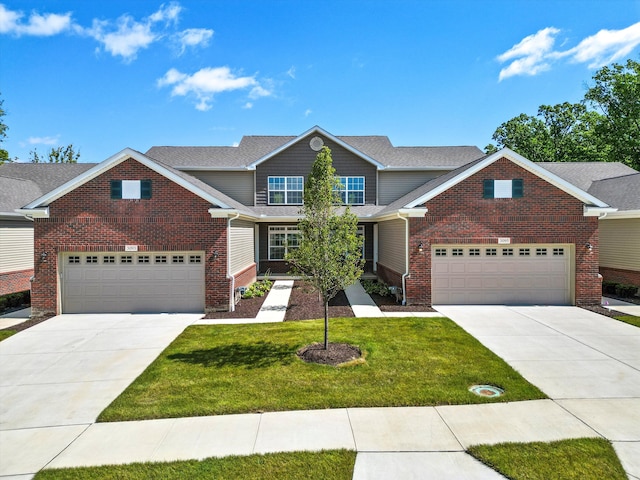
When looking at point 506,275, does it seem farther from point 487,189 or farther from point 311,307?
point 311,307

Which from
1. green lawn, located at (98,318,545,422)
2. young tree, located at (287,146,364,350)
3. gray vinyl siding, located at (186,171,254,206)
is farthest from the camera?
gray vinyl siding, located at (186,171,254,206)

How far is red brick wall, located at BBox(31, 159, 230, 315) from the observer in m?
11.9

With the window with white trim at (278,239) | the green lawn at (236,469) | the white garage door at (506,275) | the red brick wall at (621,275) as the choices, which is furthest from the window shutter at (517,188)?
the green lawn at (236,469)

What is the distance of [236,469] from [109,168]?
1108 cm

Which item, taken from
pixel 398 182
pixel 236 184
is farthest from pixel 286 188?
pixel 398 182

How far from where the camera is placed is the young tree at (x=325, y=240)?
8.01 m

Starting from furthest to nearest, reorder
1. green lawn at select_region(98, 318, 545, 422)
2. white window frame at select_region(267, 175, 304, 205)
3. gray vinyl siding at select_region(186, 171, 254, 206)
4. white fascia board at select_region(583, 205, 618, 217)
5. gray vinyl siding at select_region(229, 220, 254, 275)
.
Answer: gray vinyl siding at select_region(186, 171, 254, 206), white window frame at select_region(267, 175, 304, 205), gray vinyl siding at select_region(229, 220, 254, 275), white fascia board at select_region(583, 205, 618, 217), green lawn at select_region(98, 318, 545, 422)

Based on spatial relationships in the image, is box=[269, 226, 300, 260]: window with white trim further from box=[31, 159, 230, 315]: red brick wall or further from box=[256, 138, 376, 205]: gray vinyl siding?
box=[31, 159, 230, 315]: red brick wall

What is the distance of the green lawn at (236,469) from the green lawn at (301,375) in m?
1.21

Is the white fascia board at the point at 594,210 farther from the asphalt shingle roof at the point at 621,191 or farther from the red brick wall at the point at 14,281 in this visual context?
the red brick wall at the point at 14,281

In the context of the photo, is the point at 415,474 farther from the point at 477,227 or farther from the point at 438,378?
the point at 477,227

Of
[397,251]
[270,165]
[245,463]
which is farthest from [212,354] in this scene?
[270,165]

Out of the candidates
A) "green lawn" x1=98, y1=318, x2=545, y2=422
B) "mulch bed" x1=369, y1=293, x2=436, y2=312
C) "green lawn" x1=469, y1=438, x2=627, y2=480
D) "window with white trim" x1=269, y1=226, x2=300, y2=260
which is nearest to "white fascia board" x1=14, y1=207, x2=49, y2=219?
"green lawn" x1=98, y1=318, x2=545, y2=422

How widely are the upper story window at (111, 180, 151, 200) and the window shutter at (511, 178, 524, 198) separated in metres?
12.8
